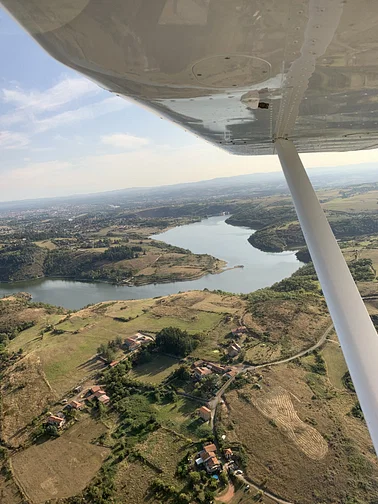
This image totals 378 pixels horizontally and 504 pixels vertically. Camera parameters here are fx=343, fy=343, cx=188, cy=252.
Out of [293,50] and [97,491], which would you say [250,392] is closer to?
[97,491]

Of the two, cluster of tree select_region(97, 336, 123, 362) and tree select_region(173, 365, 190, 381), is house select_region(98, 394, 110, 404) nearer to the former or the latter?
tree select_region(173, 365, 190, 381)

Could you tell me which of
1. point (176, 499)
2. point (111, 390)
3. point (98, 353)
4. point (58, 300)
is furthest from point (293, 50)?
point (58, 300)

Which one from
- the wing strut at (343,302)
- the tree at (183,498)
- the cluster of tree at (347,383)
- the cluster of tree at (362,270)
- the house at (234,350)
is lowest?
the tree at (183,498)

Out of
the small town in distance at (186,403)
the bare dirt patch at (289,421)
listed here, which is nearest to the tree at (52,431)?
the small town in distance at (186,403)

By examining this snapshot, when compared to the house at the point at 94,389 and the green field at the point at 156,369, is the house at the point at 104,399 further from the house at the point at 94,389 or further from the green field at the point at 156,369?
the green field at the point at 156,369

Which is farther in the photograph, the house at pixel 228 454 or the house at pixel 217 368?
the house at pixel 217 368

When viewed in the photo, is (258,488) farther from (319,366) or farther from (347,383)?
(319,366)

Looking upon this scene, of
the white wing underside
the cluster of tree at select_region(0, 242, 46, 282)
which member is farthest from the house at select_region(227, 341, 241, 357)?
the cluster of tree at select_region(0, 242, 46, 282)
